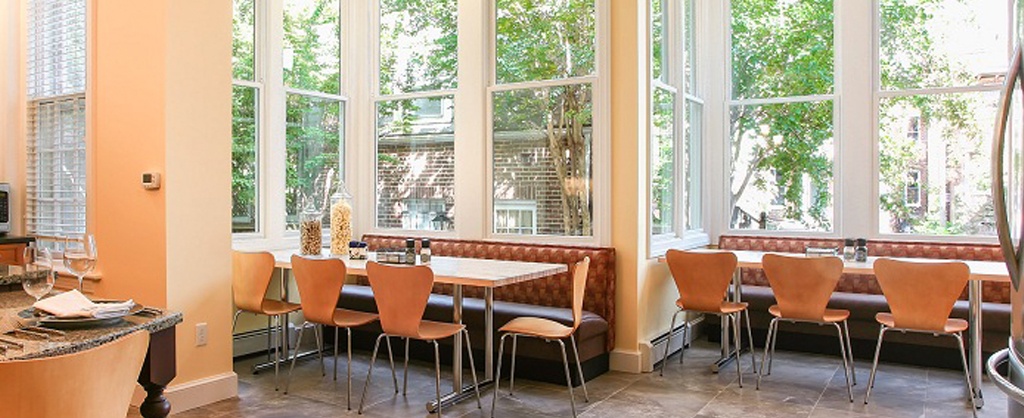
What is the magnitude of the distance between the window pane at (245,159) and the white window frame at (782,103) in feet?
12.8

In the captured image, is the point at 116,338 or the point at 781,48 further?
the point at 781,48

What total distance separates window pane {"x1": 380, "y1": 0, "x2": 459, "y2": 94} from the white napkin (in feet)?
12.9

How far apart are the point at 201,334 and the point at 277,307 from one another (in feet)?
2.08

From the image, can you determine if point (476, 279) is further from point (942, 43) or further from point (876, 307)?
point (942, 43)

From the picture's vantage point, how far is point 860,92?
567 cm

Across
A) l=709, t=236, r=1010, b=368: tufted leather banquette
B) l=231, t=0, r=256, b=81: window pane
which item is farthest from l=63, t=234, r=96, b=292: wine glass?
l=709, t=236, r=1010, b=368: tufted leather banquette

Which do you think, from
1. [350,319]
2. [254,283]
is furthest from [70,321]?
[254,283]

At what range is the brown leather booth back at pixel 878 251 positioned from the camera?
5.08 m

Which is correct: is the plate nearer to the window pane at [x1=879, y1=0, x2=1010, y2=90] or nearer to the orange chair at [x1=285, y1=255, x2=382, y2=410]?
the orange chair at [x1=285, y1=255, x2=382, y2=410]

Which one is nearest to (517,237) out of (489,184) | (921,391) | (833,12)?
(489,184)

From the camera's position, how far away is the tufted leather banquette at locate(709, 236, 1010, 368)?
4.81 meters

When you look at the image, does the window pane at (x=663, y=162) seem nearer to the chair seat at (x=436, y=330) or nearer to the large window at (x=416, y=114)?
the large window at (x=416, y=114)

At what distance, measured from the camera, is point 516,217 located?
543cm

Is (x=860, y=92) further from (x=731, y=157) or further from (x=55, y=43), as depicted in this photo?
(x=55, y=43)
